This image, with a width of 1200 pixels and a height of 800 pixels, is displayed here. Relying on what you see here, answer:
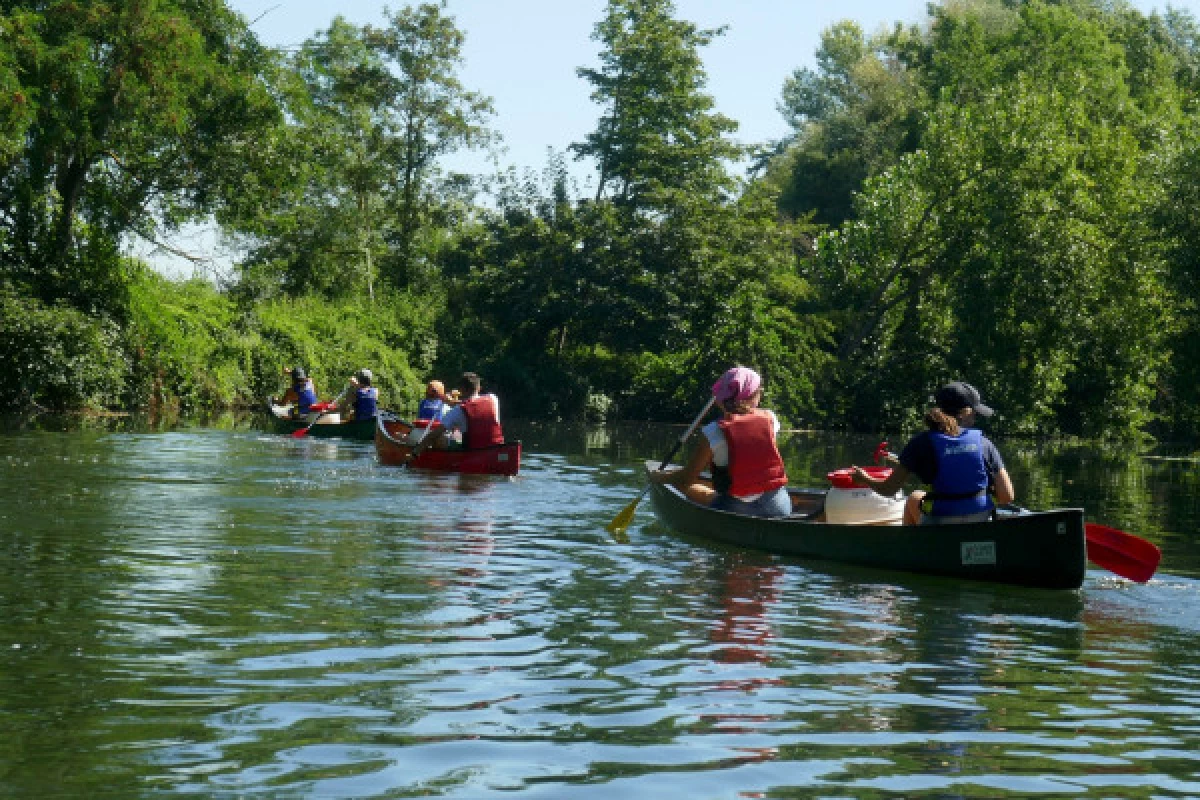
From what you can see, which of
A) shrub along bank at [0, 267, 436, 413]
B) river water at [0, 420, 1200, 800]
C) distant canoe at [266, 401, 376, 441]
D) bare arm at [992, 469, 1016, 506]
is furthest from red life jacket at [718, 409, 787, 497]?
shrub along bank at [0, 267, 436, 413]

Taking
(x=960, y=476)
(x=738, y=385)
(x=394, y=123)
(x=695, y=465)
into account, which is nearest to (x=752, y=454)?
(x=695, y=465)

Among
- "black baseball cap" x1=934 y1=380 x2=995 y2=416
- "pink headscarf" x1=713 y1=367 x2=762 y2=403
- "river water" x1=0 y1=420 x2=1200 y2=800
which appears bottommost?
"river water" x1=0 y1=420 x2=1200 y2=800

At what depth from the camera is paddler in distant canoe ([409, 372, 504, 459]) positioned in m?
20.1

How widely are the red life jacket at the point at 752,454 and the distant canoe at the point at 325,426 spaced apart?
13.9 meters

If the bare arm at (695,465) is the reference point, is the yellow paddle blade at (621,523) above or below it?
below

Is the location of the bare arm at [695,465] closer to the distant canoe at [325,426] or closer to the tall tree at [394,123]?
the distant canoe at [325,426]

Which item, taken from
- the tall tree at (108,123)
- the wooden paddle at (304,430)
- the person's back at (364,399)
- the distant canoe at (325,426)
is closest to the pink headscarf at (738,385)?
the distant canoe at (325,426)

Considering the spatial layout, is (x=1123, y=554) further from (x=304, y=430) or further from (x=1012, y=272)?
(x=1012, y=272)

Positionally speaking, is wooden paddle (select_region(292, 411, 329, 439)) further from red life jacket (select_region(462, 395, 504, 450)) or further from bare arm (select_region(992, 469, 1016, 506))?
bare arm (select_region(992, 469, 1016, 506))

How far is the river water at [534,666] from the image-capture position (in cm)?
541

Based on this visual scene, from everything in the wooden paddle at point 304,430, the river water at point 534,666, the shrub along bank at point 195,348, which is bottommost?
the river water at point 534,666

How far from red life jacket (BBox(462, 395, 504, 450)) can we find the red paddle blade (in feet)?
32.3

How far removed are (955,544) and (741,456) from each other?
241cm

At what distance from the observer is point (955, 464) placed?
Answer: 11266mm
